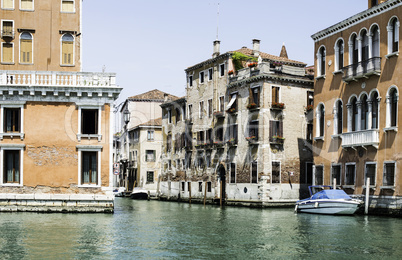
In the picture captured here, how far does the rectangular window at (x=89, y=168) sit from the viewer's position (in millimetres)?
24047

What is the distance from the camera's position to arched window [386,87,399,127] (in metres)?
26.1

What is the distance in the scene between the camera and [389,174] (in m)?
26.0

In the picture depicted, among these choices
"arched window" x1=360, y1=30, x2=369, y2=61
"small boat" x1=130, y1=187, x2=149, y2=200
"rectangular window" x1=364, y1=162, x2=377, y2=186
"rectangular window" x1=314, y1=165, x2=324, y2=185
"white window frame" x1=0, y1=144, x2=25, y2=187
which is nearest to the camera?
"white window frame" x1=0, y1=144, x2=25, y2=187

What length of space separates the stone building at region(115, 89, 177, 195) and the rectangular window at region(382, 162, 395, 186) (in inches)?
1072

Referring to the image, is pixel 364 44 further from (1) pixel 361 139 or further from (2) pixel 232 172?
(2) pixel 232 172

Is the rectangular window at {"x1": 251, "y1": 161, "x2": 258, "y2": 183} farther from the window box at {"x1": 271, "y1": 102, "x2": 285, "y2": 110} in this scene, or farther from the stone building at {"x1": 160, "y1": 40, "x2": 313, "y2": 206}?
the window box at {"x1": 271, "y1": 102, "x2": 285, "y2": 110}

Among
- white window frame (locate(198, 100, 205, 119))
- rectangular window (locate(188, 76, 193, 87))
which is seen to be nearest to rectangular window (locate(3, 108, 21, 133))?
white window frame (locate(198, 100, 205, 119))

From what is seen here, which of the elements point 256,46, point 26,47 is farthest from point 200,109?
point 26,47

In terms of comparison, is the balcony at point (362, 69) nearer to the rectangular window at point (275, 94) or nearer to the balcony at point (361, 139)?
the balcony at point (361, 139)

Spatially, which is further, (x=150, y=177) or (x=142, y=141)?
(x=142, y=141)

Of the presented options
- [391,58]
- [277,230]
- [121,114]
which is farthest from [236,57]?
[121,114]

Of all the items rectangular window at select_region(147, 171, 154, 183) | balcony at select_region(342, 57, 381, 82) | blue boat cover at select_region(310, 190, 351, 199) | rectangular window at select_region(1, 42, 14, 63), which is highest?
rectangular window at select_region(1, 42, 14, 63)

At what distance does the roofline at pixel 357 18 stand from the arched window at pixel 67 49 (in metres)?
13.4

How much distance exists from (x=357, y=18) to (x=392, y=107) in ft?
16.5
